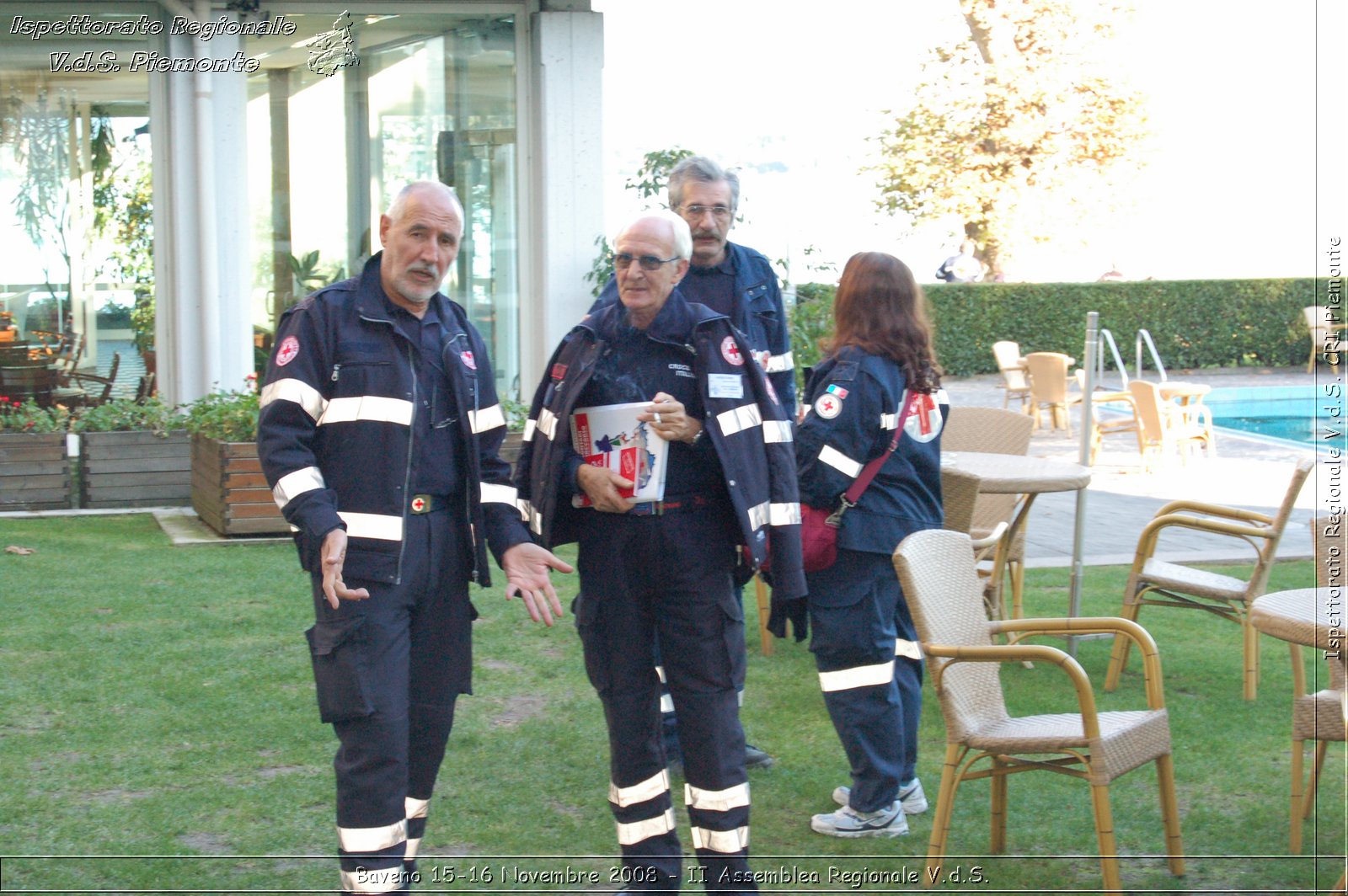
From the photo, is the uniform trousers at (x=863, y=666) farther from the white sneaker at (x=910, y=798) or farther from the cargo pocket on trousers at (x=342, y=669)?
the cargo pocket on trousers at (x=342, y=669)

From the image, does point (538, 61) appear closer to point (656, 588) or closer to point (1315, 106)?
point (1315, 106)

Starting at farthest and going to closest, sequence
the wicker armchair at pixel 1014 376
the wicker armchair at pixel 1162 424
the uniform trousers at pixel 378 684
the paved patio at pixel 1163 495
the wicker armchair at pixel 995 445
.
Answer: the wicker armchair at pixel 1014 376, the wicker armchair at pixel 1162 424, the paved patio at pixel 1163 495, the wicker armchair at pixel 995 445, the uniform trousers at pixel 378 684

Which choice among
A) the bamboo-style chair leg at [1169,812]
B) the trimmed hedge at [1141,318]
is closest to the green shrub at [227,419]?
the bamboo-style chair leg at [1169,812]

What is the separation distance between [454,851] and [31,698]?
7.50ft

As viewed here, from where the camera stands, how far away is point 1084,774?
375 centimetres

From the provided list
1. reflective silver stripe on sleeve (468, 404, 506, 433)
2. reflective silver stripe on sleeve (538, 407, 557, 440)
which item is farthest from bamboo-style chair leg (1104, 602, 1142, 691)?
reflective silver stripe on sleeve (468, 404, 506, 433)

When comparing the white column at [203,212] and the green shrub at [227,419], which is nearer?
the green shrub at [227,419]

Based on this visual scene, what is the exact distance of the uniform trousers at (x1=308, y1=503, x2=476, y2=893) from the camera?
3.31m

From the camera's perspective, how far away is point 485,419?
3674 millimetres

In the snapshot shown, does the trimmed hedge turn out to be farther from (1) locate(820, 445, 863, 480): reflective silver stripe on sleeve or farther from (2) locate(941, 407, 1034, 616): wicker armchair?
(1) locate(820, 445, 863, 480): reflective silver stripe on sleeve

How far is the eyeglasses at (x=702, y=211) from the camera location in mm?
4715

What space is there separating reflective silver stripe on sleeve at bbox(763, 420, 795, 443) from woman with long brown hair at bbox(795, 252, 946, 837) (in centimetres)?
59

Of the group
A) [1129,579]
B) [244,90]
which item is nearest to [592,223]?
[244,90]

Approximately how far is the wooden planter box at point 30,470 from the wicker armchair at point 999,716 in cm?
733
